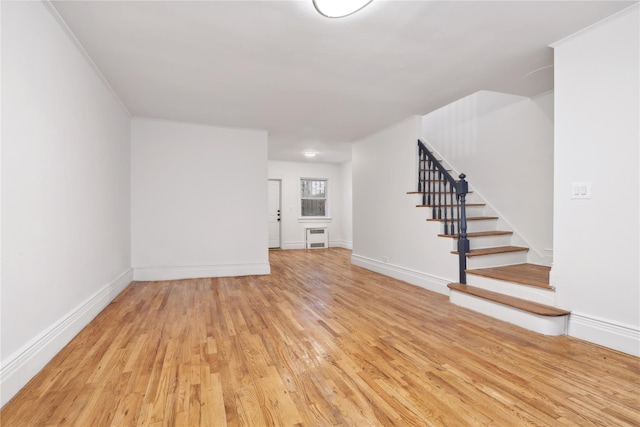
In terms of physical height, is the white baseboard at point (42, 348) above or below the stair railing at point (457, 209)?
below

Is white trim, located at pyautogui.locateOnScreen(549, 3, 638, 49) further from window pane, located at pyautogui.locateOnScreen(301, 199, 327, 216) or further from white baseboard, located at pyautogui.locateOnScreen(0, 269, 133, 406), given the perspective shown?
window pane, located at pyautogui.locateOnScreen(301, 199, 327, 216)

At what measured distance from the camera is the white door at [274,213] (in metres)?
8.57

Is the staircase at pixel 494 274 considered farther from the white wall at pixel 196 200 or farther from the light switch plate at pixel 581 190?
the white wall at pixel 196 200

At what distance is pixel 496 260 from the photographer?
3.73 meters

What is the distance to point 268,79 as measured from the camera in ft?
10.5

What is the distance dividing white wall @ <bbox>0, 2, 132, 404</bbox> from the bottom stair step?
11.6 ft

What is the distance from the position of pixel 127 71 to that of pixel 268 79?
1367 mm

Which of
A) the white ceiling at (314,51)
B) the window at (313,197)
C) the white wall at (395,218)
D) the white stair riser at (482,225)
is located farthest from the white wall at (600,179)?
the window at (313,197)

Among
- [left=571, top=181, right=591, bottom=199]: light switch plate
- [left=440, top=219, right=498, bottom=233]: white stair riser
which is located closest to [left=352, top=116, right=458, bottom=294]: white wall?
[left=440, top=219, right=498, bottom=233]: white stair riser

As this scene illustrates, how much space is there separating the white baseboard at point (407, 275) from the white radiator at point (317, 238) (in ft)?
9.42

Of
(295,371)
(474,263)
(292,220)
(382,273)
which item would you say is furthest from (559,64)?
(292,220)

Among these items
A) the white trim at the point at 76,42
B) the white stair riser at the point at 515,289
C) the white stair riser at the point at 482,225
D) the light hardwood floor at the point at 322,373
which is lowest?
the light hardwood floor at the point at 322,373

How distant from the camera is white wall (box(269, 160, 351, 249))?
28.1ft

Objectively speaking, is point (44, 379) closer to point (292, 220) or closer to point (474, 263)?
point (474, 263)
